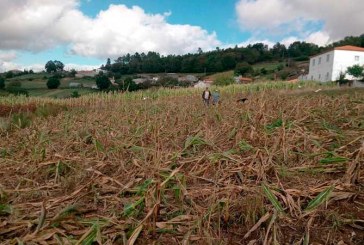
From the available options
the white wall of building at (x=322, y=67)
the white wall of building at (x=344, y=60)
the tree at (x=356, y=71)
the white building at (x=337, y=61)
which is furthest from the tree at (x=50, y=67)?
the tree at (x=356, y=71)

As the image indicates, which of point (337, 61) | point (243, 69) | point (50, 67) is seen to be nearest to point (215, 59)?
point (243, 69)

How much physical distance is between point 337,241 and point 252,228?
1.46 ft

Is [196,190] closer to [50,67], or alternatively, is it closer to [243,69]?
[243,69]

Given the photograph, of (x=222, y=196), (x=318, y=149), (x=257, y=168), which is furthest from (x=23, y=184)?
(x=318, y=149)

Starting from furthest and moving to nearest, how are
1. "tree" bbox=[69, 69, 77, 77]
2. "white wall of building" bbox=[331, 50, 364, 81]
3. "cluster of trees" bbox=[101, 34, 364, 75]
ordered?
1. "tree" bbox=[69, 69, 77, 77]
2. "cluster of trees" bbox=[101, 34, 364, 75]
3. "white wall of building" bbox=[331, 50, 364, 81]

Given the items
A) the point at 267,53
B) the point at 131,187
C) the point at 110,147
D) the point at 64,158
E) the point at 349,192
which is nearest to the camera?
the point at 349,192

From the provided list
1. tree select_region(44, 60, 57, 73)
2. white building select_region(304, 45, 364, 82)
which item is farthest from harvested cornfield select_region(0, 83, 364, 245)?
tree select_region(44, 60, 57, 73)

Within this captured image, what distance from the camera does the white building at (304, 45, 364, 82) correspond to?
4616cm

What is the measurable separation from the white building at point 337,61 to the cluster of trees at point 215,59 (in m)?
19.3

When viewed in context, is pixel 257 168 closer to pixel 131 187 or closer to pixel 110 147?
pixel 131 187

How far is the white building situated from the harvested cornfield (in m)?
47.7

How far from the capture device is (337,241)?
1.70 metres

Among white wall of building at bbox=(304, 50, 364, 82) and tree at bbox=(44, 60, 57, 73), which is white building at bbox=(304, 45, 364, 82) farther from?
tree at bbox=(44, 60, 57, 73)

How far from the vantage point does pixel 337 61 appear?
46.3 meters
